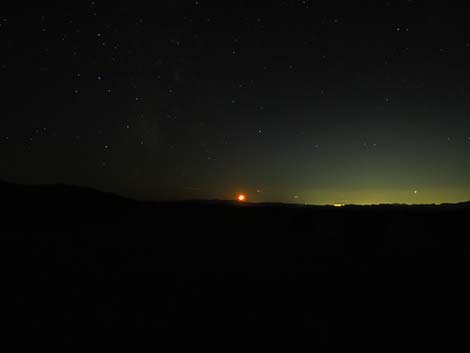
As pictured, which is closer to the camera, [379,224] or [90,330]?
[90,330]

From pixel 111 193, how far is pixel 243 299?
3686 cm

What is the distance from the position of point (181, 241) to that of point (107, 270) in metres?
5.06

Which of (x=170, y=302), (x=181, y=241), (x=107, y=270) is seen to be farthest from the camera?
→ (x=181, y=241)

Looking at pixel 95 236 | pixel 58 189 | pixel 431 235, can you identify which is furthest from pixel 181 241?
pixel 58 189

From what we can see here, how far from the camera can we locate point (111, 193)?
42500mm

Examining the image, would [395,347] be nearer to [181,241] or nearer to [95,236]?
[181,241]

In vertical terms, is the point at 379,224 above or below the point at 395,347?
above

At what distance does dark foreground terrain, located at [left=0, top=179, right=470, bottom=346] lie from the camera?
22.2 feet

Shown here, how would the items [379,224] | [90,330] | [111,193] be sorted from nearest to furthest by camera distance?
[90,330]
[379,224]
[111,193]

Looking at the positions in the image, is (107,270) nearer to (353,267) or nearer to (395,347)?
(353,267)

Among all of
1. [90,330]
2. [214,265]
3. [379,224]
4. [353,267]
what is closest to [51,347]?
[90,330]

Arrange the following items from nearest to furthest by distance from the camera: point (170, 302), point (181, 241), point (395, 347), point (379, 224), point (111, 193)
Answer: point (395, 347)
point (170, 302)
point (181, 241)
point (379, 224)
point (111, 193)

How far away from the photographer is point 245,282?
955 cm

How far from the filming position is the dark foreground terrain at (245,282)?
677cm
